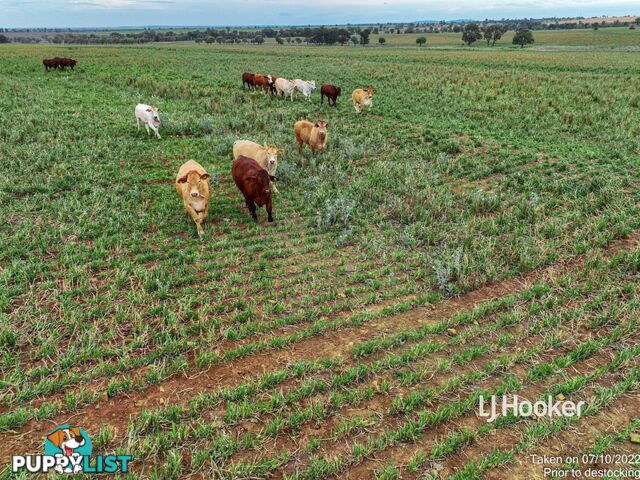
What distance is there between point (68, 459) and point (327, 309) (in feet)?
10.7

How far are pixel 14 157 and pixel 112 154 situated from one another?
2.49 metres

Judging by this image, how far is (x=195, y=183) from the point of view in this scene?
23.8ft

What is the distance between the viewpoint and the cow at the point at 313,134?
11.9 metres

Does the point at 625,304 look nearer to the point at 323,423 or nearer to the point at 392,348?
the point at 392,348

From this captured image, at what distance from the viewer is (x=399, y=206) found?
8.48 meters

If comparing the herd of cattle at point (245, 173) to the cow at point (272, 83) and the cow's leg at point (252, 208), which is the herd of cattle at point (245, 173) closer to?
the cow's leg at point (252, 208)

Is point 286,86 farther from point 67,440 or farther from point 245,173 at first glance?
point 67,440

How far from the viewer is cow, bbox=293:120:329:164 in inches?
467

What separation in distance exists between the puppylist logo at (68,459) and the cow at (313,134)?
1001 centimetres

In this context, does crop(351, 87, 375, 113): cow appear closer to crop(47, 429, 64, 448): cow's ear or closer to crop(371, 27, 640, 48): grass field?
crop(47, 429, 64, 448): cow's ear
